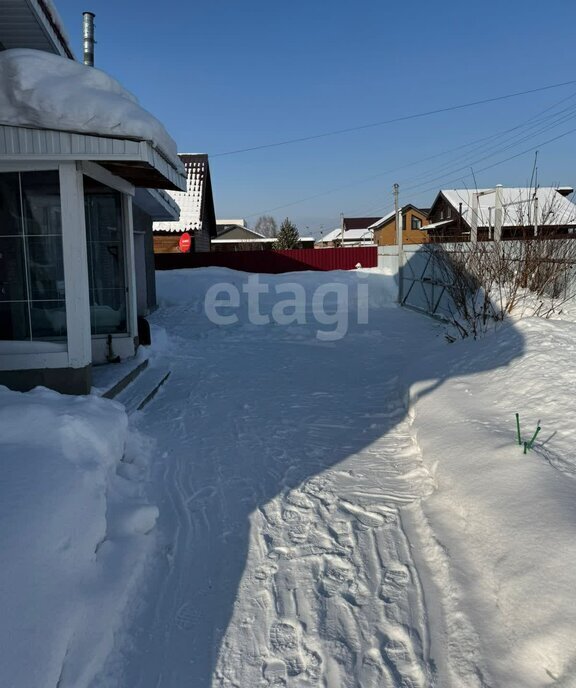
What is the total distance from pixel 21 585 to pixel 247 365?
271 inches

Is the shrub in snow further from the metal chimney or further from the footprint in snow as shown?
the metal chimney

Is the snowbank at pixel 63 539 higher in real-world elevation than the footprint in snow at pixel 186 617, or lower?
higher

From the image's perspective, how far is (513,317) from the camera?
808cm

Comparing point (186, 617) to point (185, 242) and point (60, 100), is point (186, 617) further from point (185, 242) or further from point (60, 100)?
point (185, 242)

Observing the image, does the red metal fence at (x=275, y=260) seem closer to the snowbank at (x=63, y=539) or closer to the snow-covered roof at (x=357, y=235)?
the snowbank at (x=63, y=539)

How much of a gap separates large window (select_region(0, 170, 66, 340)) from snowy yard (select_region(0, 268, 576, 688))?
3.95 ft

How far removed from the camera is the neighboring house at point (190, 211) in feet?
79.7

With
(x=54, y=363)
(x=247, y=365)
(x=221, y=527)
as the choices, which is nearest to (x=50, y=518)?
(x=221, y=527)

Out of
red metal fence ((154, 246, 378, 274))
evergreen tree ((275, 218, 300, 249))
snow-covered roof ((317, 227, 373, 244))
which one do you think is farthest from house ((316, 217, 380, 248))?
red metal fence ((154, 246, 378, 274))

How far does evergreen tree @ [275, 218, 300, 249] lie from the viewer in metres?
49.9

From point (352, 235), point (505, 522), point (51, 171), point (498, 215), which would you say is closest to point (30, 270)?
point (51, 171)

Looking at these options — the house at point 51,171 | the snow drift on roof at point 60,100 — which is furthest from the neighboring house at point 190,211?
the snow drift on roof at point 60,100

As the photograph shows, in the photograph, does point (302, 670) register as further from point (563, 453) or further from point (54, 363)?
point (54, 363)

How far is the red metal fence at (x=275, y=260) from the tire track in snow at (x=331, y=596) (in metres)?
21.8
